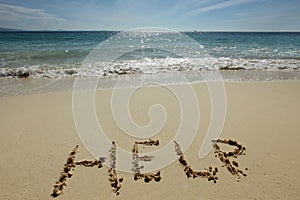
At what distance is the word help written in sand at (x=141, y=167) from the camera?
257 cm

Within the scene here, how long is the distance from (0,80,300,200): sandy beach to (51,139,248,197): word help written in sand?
6 centimetres

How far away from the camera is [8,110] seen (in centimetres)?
449

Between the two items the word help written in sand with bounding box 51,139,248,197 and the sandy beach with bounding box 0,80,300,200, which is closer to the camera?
the sandy beach with bounding box 0,80,300,200

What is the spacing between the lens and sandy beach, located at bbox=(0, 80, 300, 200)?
244cm

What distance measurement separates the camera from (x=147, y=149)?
10.6ft

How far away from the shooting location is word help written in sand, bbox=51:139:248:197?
2.57m

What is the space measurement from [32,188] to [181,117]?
262 cm

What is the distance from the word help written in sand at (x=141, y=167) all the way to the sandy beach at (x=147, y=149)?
59 mm

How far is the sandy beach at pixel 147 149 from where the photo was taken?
2.44 metres

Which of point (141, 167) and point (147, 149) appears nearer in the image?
point (141, 167)

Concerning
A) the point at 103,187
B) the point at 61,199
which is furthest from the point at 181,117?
the point at 61,199

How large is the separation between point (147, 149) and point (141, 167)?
0.44 meters

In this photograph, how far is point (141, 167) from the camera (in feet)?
9.23

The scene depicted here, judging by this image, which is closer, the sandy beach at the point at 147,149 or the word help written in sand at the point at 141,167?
the sandy beach at the point at 147,149
